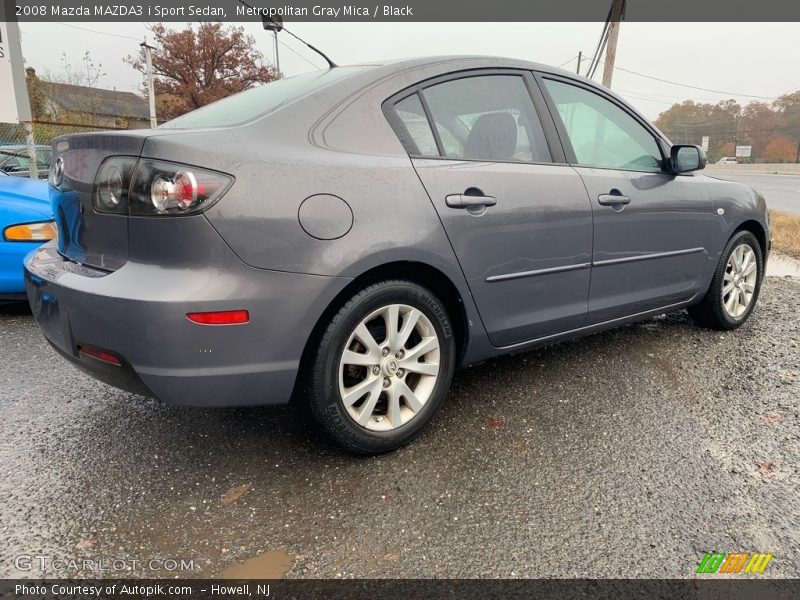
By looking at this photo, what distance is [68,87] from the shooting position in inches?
898

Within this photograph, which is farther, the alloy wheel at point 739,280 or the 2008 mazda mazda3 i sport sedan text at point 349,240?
the alloy wheel at point 739,280

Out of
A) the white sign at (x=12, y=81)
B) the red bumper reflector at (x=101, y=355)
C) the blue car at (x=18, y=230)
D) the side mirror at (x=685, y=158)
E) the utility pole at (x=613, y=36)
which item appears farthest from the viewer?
the utility pole at (x=613, y=36)

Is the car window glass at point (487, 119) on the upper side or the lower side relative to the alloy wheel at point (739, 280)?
upper

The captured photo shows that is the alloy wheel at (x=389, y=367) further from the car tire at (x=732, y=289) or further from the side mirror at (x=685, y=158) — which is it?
the car tire at (x=732, y=289)

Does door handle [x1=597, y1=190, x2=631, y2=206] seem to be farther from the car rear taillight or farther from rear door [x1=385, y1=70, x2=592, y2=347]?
the car rear taillight

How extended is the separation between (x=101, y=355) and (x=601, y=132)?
8.87 feet

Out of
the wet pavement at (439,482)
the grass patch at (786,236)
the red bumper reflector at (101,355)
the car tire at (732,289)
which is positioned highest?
the red bumper reflector at (101,355)

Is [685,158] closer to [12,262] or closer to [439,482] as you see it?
[439,482]

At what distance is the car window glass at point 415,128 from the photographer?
2354 millimetres

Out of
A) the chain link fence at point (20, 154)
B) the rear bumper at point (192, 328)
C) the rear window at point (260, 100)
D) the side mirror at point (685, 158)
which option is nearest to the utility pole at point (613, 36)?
the chain link fence at point (20, 154)

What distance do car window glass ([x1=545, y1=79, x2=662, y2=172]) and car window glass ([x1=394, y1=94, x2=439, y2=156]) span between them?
2.89 feet

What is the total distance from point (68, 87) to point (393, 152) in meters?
25.6

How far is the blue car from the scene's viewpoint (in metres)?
4.00

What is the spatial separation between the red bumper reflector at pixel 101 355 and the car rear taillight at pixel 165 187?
19.1 inches
